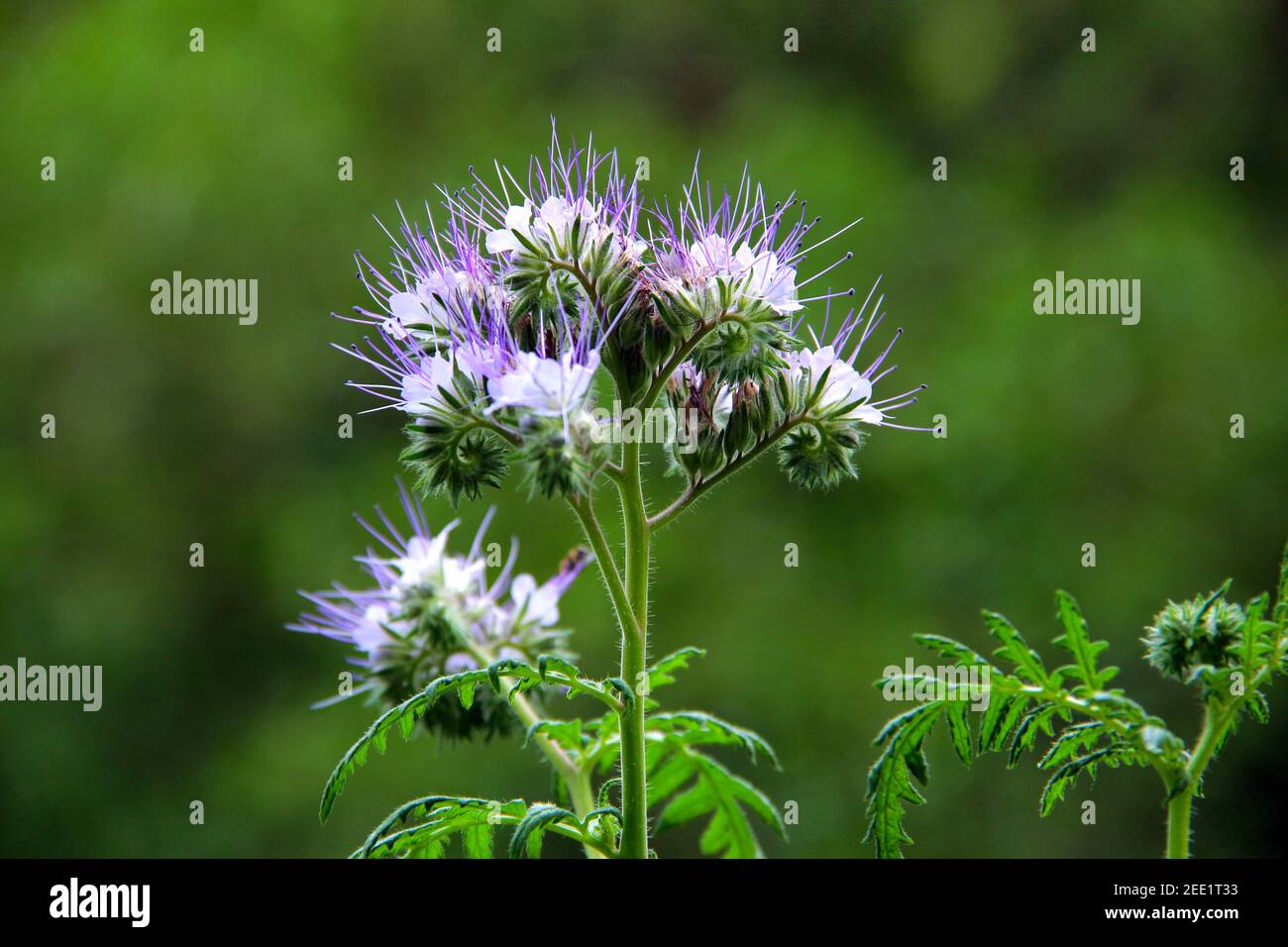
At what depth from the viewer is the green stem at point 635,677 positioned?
202 centimetres

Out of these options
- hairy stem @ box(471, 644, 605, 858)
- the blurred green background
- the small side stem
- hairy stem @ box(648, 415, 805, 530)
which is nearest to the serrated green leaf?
the small side stem

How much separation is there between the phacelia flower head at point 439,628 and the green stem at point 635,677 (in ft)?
1.52

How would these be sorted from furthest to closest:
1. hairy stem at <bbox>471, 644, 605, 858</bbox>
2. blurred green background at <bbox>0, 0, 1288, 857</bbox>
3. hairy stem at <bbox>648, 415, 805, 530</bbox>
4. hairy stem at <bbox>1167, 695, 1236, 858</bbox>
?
1. blurred green background at <bbox>0, 0, 1288, 857</bbox>
2. hairy stem at <bbox>471, 644, 605, 858</bbox>
3. hairy stem at <bbox>648, 415, 805, 530</bbox>
4. hairy stem at <bbox>1167, 695, 1236, 858</bbox>

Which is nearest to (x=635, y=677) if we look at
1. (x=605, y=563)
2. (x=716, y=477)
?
(x=605, y=563)

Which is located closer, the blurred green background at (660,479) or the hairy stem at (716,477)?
the hairy stem at (716,477)

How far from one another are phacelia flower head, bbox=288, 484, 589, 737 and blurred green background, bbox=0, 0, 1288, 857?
549 centimetres

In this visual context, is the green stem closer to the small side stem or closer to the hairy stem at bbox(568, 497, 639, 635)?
the hairy stem at bbox(568, 497, 639, 635)

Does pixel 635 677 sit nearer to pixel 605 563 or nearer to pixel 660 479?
pixel 605 563

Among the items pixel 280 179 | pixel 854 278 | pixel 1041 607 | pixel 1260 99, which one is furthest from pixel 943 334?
pixel 280 179

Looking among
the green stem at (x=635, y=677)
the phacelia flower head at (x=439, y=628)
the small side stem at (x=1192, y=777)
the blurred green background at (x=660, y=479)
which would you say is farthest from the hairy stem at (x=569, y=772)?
the blurred green background at (x=660, y=479)

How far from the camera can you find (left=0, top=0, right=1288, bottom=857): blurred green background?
353 inches

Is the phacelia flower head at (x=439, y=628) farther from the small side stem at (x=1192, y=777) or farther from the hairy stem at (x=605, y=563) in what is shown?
the small side stem at (x=1192, y=777)

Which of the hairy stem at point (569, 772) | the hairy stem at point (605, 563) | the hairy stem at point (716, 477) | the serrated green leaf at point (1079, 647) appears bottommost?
the hairy stem at point (569, 772)
